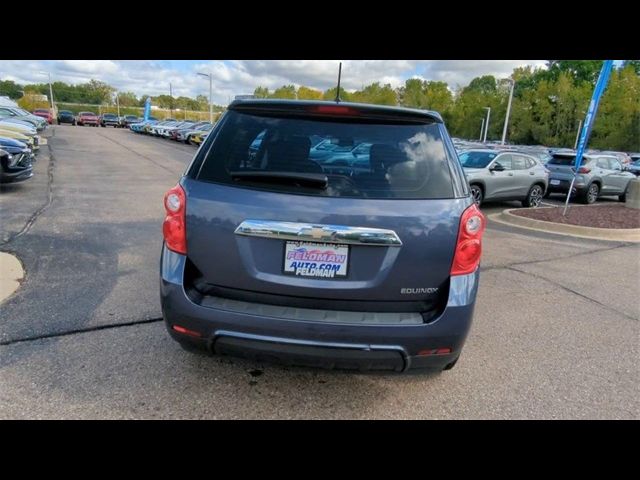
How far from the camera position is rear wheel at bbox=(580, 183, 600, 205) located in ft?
45.9

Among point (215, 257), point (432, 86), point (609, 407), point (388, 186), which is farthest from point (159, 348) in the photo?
point (432, 86)

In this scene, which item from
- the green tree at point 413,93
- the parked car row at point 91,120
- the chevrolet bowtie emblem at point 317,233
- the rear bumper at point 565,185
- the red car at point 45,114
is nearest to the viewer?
the chevrolet bowtie emblem at point 317,233

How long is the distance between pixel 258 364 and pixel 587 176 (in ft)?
47.4

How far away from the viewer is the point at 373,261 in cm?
222

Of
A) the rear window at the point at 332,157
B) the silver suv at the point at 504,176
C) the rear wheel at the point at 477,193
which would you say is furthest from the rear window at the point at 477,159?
the rear window at the point at 332,157

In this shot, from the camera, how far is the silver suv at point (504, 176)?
1115 centimetres

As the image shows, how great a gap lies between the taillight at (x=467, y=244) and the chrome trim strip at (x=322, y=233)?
0.40 metres

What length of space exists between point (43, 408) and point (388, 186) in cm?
241

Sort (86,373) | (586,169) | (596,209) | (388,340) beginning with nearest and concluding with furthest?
1. (388,340)
2. (86,373)
3. (596,209)
4. (586,169)

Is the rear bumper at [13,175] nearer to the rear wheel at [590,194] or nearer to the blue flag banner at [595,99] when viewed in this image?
the blue flag banner at [595,99]

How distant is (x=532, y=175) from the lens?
484 inches

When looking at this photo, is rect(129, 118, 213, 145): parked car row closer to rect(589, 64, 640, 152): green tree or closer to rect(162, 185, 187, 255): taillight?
rect(162, 185, 187, 255): taillight

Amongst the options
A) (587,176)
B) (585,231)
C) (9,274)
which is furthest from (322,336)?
(587,176)
